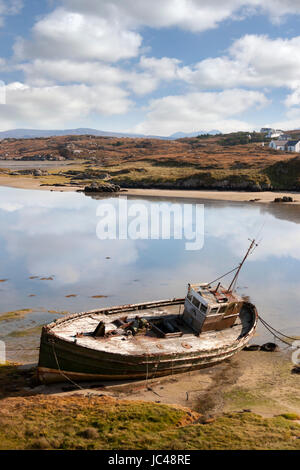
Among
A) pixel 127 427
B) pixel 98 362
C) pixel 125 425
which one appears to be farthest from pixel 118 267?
pixel 127 427

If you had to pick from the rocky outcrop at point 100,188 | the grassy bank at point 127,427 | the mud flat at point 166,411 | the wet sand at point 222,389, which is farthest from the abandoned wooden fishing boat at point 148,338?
the rocky outcrop at point 100,188

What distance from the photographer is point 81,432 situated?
13977mm

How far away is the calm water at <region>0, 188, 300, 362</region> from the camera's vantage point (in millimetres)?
27297

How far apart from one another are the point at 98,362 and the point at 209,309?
7428 millimetres

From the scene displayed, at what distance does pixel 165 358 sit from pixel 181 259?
19.5m

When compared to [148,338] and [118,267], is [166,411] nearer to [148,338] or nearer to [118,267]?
[148,338]

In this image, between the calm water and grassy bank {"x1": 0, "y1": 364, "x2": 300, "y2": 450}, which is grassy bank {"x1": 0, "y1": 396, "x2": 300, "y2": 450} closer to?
grassy bank {"x1": 0, "y1": 364, "x2": 300, "y2": 450}

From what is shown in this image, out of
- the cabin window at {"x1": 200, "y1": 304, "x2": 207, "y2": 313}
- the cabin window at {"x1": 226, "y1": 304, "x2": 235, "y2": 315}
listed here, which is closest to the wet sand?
the cabin window at {"x1": 226, "y1": 304, "x2": 235, "y2": 315}

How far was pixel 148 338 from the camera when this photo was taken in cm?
2169

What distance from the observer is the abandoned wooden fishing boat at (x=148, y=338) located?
18.9m

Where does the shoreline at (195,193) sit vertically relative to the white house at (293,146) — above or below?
below

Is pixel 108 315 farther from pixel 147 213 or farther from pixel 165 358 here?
pixel 147 213

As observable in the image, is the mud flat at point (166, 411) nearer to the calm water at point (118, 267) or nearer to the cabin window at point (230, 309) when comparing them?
the cabin window at point (230, 309)

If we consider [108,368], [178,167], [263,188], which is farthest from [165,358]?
[178,167]
